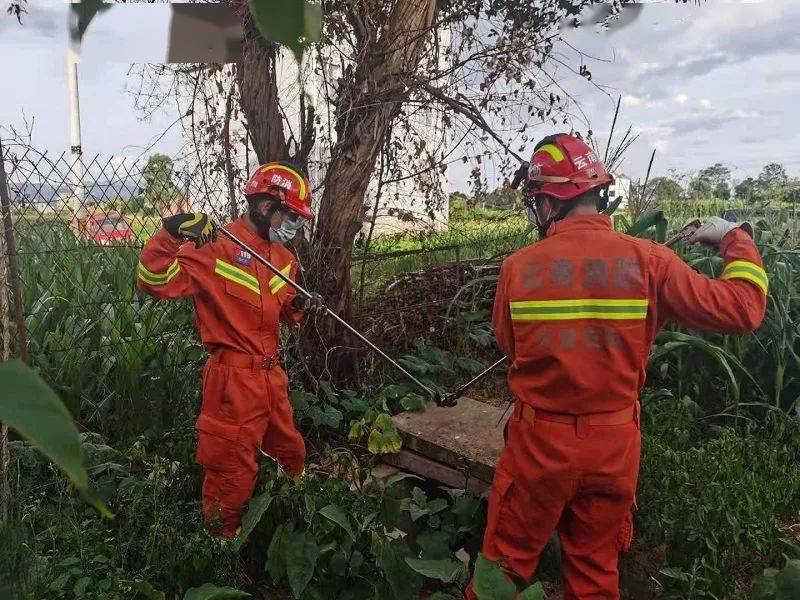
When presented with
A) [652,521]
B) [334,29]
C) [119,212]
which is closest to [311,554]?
[652,521]

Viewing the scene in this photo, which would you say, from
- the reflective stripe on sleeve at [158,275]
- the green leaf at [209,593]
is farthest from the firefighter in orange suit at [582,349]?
the reflective stripe on sleeve at [158,275]

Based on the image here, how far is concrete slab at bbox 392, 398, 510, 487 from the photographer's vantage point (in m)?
3.64

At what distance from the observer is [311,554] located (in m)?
2.26

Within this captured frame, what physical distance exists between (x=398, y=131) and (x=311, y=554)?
130 inches

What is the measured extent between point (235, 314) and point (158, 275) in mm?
395

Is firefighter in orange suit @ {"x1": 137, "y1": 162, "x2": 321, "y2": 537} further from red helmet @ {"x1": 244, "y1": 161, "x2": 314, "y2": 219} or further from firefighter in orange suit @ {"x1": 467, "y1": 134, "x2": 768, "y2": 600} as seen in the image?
firefighter in orange suit @ {"x1": 467, "y1": 134, "x2": 768, "y2": 600}

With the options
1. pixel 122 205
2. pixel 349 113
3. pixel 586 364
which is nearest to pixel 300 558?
pixel 586 364

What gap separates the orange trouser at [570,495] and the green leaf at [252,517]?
85 centimetres

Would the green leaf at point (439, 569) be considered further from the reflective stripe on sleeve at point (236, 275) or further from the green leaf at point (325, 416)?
the green leaf at point (325, 416)

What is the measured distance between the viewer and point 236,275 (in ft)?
10.6

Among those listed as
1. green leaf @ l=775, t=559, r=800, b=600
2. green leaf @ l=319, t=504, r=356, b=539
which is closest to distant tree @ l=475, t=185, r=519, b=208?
green leaf @ l=319, t=504, r=356, b=539

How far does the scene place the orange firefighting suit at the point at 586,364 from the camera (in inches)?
94.4

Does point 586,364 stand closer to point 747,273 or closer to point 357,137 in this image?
point 747,273

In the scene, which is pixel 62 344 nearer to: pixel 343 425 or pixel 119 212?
pixel 119 212
